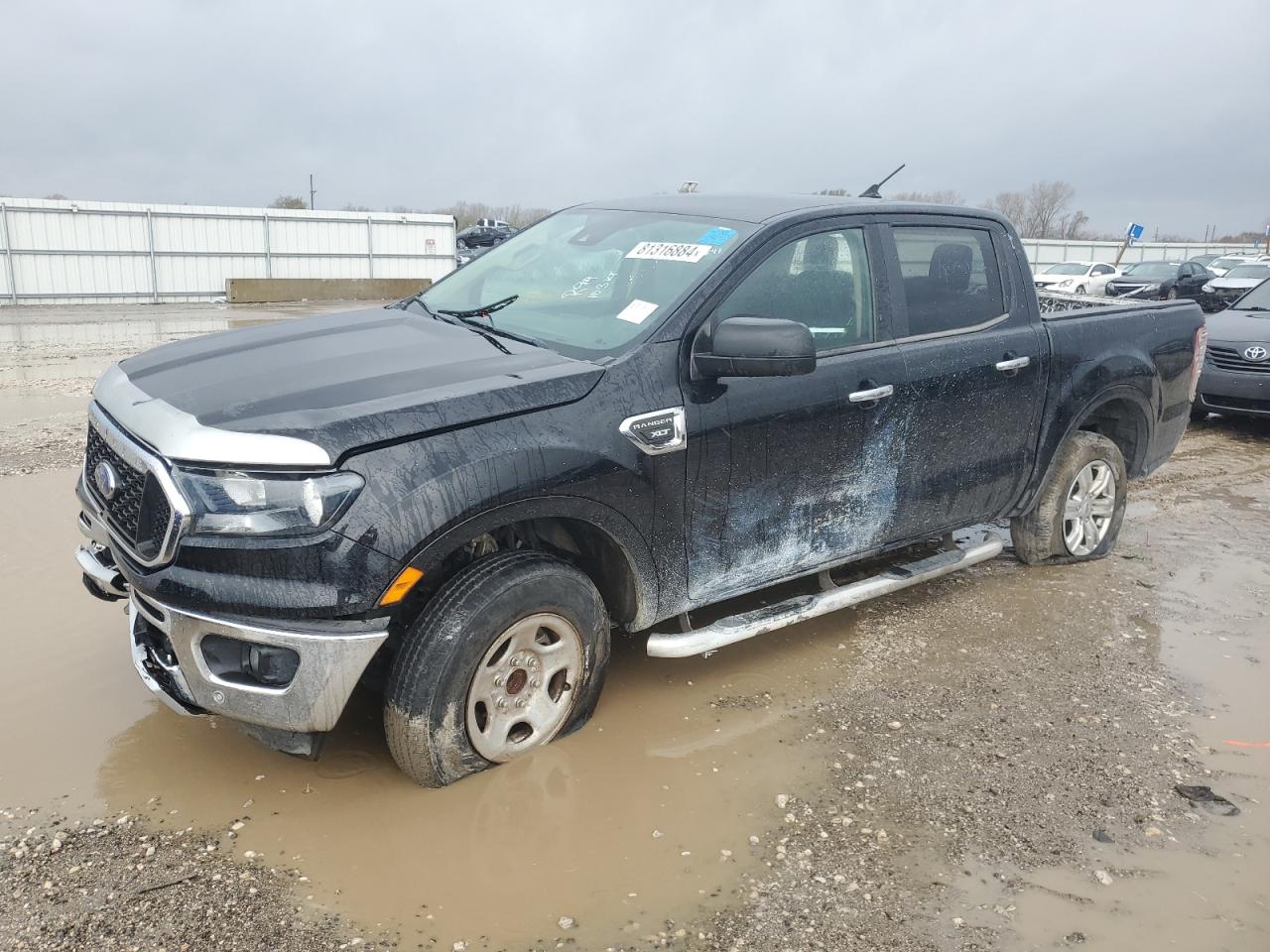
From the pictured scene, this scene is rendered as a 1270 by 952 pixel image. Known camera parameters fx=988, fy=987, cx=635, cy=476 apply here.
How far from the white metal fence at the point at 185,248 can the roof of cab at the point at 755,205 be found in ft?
71.8

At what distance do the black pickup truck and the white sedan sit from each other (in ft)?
86.8

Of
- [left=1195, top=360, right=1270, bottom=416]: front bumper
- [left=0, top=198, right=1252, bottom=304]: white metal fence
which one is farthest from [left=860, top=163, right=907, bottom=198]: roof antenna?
[left=0, top=198, right=1252, bottom=304]: white metal fence

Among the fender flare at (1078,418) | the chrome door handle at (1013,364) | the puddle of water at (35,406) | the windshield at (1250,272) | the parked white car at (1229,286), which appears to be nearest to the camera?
the chrome door handle at (1013,364)

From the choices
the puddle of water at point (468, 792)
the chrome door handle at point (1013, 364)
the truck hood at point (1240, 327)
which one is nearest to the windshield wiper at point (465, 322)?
the puddle of water at point (468, 792)

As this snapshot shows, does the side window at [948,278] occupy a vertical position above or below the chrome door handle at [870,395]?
above

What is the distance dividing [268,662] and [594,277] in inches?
76.2

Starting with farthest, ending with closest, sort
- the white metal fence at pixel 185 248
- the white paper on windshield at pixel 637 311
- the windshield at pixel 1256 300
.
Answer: the white metal fence at pixel 185 248
the windshield at pixel 1256 300
the white paper on windshield at pixel 637 311

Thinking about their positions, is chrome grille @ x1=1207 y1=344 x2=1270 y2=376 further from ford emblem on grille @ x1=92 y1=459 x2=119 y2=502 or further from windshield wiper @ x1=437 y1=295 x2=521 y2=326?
ford emblem on grille @ x1=92 y1=459 x2=119 y2=502

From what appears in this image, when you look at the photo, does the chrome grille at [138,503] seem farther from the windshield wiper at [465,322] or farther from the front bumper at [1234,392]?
the front bumper at [1234,392]

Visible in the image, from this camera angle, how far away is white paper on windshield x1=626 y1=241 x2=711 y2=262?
372 cm

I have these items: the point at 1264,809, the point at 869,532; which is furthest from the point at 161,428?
the point at 1264,809

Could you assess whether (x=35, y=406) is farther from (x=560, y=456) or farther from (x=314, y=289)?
(x=314, y=289)

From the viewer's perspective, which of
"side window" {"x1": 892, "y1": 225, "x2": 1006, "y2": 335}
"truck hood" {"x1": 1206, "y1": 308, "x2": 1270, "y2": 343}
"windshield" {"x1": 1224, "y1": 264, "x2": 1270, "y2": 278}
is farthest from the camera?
"windshield" {"x1": 1224, "y1": 264, "x2": 1270, "y2": 278}

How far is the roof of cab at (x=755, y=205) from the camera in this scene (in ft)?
12.9
